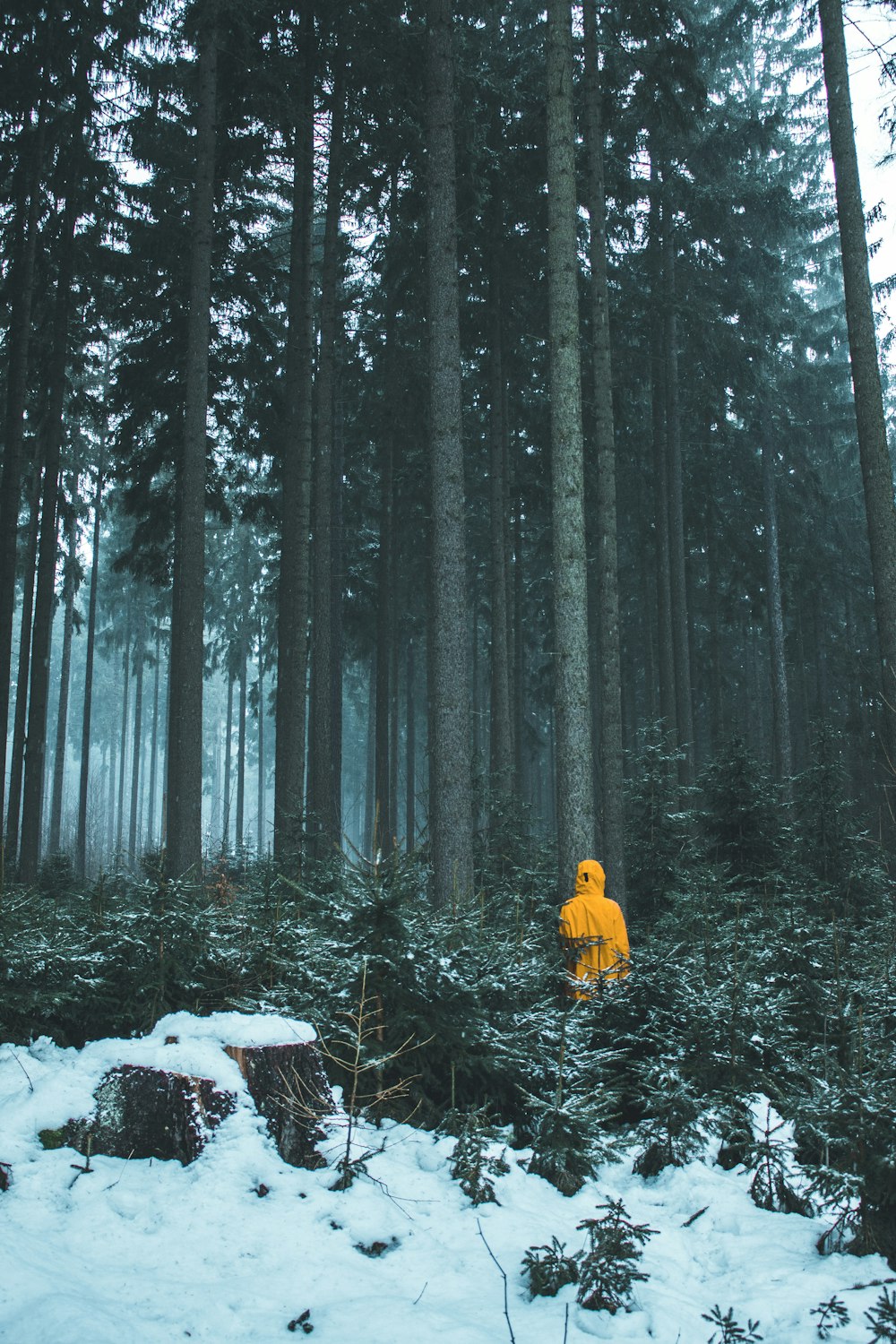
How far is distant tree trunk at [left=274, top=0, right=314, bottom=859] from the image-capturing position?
13648mm

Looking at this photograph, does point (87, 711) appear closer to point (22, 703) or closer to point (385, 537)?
point (22, 703)

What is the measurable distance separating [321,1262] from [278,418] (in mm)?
15115

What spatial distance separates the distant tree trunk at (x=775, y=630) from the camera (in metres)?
22.3

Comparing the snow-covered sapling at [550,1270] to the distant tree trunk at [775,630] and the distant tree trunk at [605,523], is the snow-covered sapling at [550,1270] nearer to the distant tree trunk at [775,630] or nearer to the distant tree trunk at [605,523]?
the distant tree trunk at [605,523]

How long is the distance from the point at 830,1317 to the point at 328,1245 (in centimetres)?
207

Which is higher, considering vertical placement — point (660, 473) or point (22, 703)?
point (660, 473)

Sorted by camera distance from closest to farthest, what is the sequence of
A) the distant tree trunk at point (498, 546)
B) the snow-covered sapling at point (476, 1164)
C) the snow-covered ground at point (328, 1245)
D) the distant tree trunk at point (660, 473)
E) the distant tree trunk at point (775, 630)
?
the snow-covered ground at point (328, 1245) < the snow-covered sapling at point (476, 1164) < the distant tree trunk at point (498, 546) < the distant tree trunk at point (660, 473) < the distant tree trunk at point (775, 630)

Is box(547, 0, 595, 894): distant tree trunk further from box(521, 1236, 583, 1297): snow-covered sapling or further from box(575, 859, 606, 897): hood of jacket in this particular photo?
box(521, 1236, 583, 1297): snow-covered sapling

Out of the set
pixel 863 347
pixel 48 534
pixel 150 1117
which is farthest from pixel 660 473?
pixel 150 1117

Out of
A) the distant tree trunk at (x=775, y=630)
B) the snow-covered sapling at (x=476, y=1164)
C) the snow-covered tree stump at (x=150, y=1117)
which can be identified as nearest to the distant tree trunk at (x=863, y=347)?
the snow-covered sapling at (x=476, y=1164)

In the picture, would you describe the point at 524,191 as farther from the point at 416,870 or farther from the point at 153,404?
the point at 416,870

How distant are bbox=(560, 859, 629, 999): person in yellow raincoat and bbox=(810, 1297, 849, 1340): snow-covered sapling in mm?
3314

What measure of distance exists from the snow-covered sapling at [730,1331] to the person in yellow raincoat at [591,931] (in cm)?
330

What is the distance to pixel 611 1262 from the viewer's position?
362 centimetres
